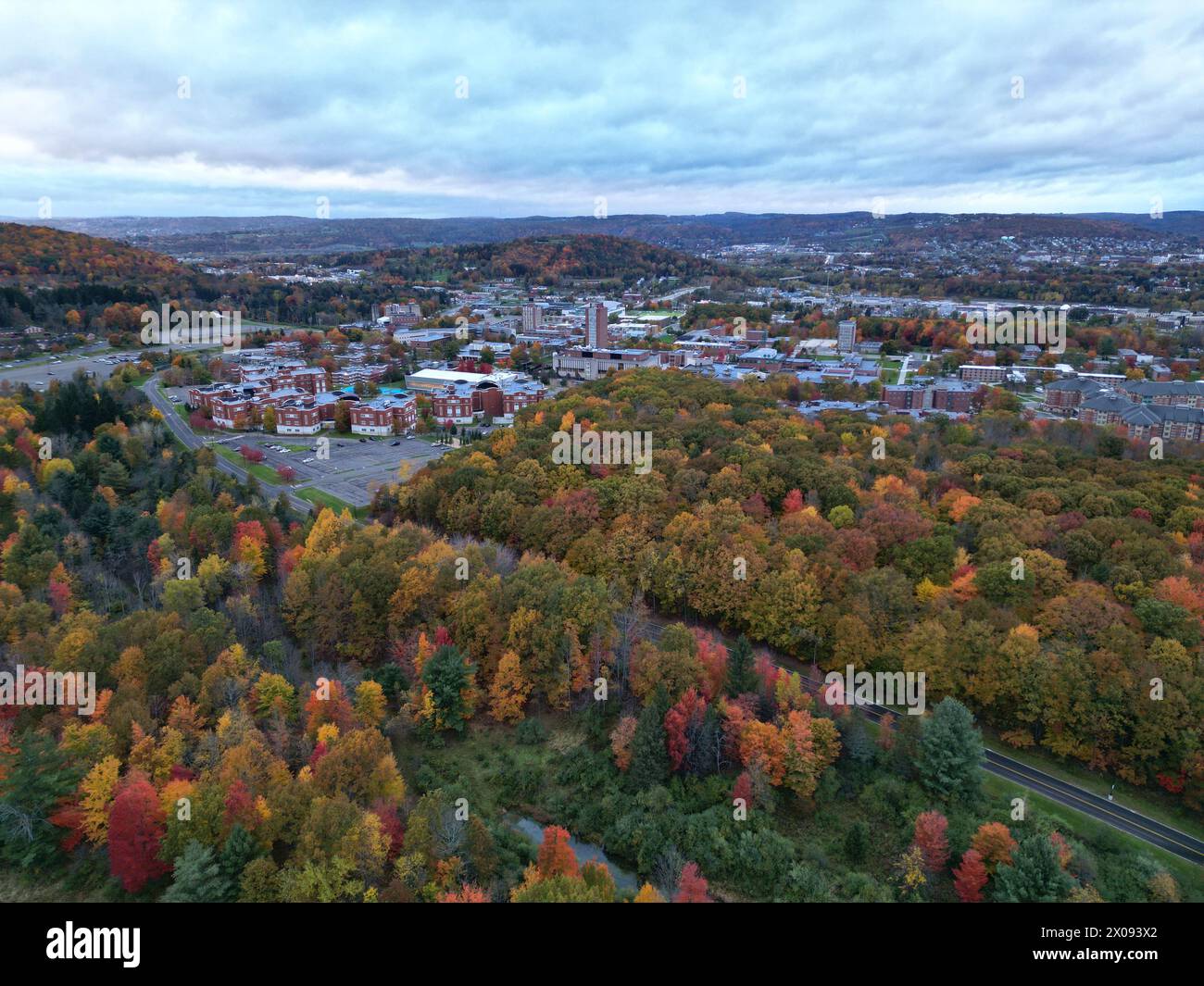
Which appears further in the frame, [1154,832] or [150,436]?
[150,436]

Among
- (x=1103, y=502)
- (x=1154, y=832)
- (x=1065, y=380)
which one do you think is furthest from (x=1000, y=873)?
(x=1065, y=380)

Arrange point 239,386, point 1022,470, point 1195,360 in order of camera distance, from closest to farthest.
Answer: point 1022,470
point 239,386
point 1195,360

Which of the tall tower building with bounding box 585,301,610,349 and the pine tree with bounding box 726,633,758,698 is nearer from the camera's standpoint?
the pine tree with bounding box 726,633,758,698

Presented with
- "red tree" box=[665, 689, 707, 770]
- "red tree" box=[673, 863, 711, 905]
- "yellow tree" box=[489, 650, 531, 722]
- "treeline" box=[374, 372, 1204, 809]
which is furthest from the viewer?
"yellow tree" box=[489, 650, 531, 722]

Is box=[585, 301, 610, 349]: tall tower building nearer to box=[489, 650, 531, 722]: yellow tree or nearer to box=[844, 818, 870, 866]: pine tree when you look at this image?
box=[489, 650, 531, 722]: yellow tree

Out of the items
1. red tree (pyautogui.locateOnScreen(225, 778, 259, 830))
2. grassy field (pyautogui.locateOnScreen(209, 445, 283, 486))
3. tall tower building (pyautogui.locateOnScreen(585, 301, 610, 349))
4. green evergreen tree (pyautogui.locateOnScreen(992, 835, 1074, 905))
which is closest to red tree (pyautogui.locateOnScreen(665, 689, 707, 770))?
green evergreen tree (pyautogui.locateOnScreen(992, 835, 1074, 905))

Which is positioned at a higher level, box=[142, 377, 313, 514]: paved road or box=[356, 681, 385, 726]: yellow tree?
box=[142, 377, 313, 514]: paved road
